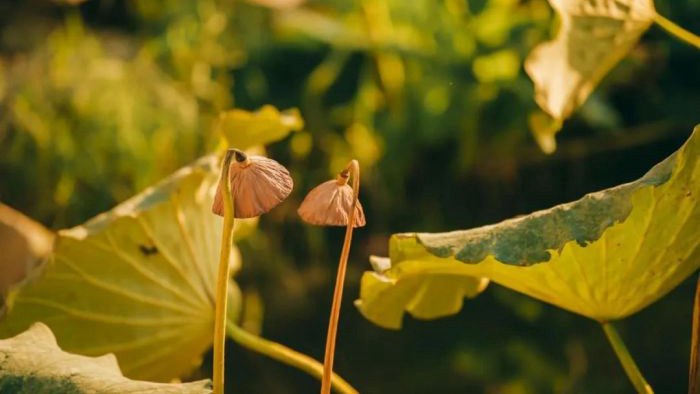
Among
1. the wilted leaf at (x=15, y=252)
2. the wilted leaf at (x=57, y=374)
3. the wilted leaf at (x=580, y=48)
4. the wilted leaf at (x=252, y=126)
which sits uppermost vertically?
the wilted leaf at (x=15, y=252)

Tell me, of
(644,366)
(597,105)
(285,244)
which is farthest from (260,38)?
(644,366)

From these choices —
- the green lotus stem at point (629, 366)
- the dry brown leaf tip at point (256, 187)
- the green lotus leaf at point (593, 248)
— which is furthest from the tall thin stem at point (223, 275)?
the green lotus stem at point (629, 366)

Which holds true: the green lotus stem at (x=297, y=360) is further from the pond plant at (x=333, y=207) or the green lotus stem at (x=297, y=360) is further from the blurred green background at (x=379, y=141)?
the blurred green background at (x=379, y=141)

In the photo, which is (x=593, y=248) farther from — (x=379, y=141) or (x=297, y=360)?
(x=379, y=141)

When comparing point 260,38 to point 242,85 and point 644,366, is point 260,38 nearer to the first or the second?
point 242,85

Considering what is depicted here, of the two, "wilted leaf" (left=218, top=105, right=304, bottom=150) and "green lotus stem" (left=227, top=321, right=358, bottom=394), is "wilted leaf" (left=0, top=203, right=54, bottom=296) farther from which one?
"green lotus stem" (left=227, top=321, right=358, bottom=394)

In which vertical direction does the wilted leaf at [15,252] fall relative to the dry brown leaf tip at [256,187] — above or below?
above

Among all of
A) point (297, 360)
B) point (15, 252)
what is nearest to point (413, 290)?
point (297, 360)
